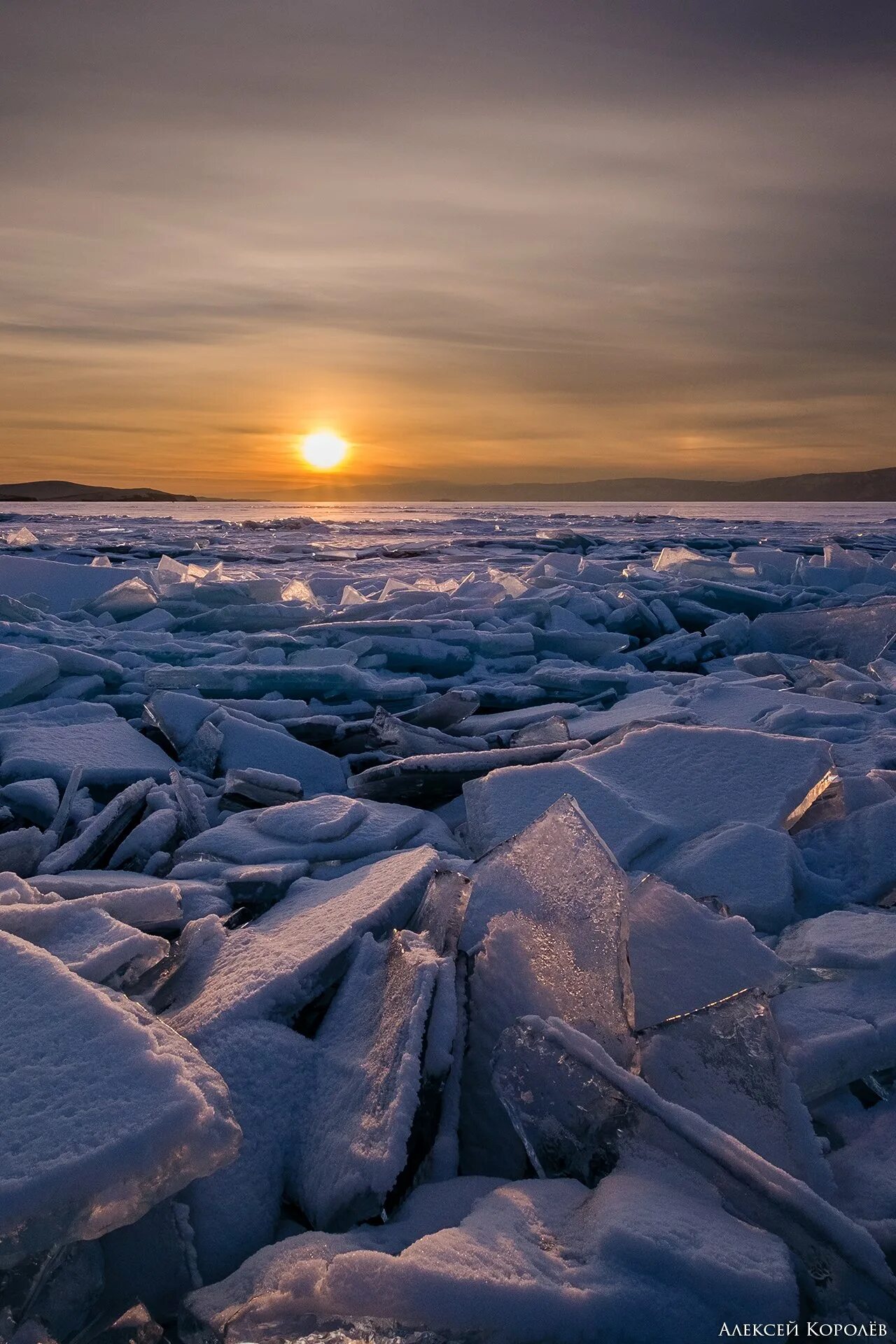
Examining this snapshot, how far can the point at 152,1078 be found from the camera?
1.05 m

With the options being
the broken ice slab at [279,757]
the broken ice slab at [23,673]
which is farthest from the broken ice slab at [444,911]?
the broken ice slab at [23,673]

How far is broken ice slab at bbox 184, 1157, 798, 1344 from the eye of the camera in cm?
85

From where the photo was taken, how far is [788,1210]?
3.19 ft

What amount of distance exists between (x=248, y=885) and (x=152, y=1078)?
876 millimetres

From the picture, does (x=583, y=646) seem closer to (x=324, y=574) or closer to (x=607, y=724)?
(x=607, y=724)

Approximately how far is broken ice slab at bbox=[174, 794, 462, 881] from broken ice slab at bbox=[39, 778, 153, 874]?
19 cm

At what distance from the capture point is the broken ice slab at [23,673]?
3365mm

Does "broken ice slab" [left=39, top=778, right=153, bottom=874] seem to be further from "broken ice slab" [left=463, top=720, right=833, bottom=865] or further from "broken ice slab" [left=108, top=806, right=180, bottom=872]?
"broken ice slab" [left=463, top=720, right=833, bottom=865]

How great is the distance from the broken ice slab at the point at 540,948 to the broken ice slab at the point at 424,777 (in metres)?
0.85

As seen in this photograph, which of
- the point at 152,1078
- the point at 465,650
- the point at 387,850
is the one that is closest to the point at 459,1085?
the point at 152,1078

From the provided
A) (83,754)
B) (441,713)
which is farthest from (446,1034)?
(441,713)

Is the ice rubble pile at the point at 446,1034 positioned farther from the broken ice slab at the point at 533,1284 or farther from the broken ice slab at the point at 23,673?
the broken ice slab at the point at 23,673

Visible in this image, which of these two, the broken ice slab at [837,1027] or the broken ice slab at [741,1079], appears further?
the broken ice slab at [837,1027]

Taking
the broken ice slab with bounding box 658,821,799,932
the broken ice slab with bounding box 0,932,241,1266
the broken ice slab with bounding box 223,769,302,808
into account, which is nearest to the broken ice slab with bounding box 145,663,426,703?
the broken ice slab with bounding box 223,769,302,808
